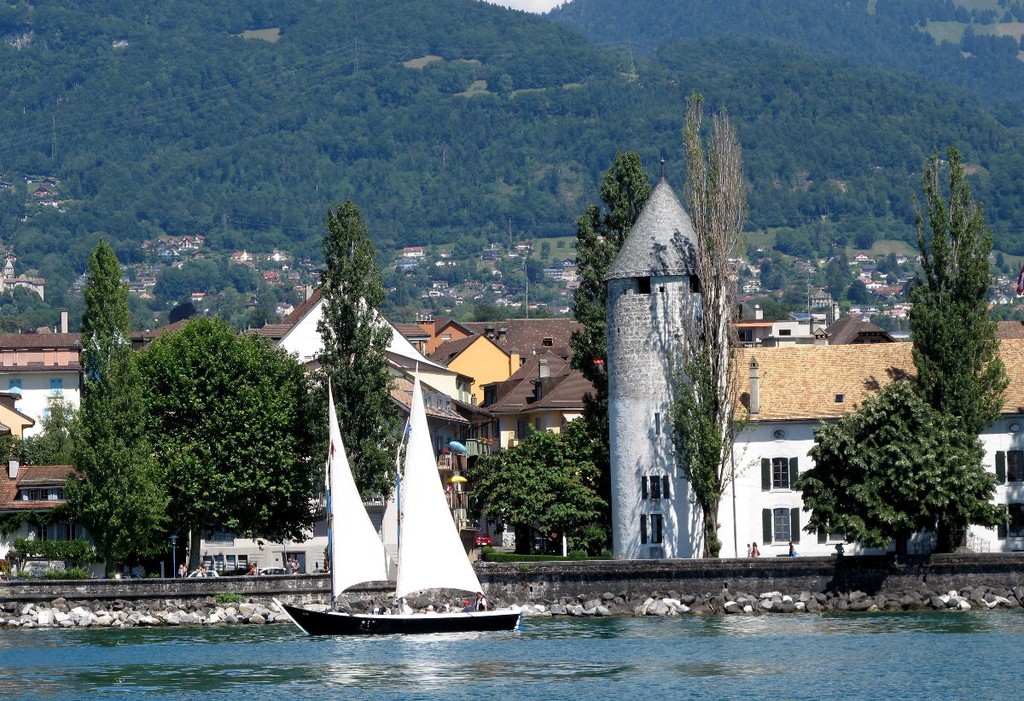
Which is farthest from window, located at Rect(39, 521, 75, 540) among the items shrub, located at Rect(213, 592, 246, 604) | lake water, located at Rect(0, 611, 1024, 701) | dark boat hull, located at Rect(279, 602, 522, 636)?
dark boat hull, located at Rect(279, 602, 522, 636)

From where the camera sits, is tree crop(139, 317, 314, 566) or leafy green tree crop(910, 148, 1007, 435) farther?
tree crop(139, 317, 314, 566)

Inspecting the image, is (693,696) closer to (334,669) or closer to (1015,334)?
(334,669)

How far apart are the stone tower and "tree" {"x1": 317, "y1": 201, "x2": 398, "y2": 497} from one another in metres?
10.0

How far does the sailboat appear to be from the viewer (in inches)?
2891

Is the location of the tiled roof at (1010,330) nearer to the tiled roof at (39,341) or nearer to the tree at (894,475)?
the tree at (894,475)

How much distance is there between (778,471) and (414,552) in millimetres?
23082

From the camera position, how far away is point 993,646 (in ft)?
218

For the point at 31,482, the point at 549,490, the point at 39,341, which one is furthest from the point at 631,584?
the point at 39,341

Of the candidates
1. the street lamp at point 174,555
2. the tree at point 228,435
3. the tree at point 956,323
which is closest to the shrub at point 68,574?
the street lamp at point 174,555

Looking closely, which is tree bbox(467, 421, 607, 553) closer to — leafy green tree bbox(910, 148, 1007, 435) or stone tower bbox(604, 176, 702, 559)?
stone tower bbox(604, 176, 702, 559)

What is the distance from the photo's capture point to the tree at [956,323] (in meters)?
85.0

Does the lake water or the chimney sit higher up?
the chimney

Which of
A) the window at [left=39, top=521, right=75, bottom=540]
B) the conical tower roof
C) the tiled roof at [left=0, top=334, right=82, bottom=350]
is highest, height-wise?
the tiled roof at [left=0, top=334, right=82, bottom=350]

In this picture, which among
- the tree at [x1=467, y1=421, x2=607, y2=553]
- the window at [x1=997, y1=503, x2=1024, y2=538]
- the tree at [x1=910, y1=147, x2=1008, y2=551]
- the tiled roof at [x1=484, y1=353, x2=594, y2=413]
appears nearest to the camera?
the tree at [x1=910, y1=147, x2=1008, y2=551]
